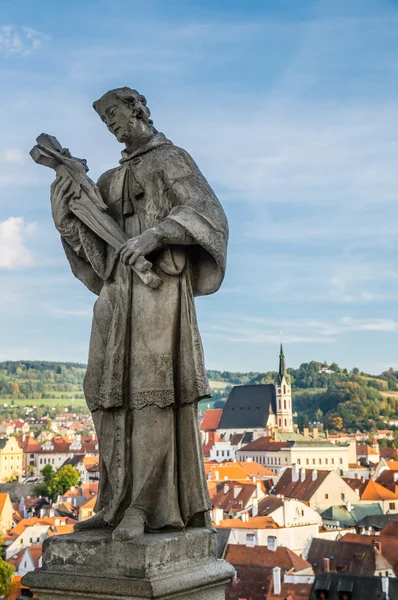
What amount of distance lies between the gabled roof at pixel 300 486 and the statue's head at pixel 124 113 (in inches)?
2578

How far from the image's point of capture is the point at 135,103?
4.64 m

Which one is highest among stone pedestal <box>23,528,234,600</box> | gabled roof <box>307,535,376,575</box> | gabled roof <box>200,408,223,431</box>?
gabled roof <box>200,408,223,431</box>

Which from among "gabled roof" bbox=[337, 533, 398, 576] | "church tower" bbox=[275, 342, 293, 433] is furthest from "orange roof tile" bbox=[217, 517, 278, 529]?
"church tower" bbox=[275, 342, 293, 433]

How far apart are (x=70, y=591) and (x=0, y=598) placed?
1332 inches

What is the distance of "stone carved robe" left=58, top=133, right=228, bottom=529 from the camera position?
14.3 ft

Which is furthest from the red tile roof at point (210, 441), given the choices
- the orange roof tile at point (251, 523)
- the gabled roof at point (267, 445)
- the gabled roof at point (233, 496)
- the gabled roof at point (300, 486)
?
the orange roof tile at point (251, 523)

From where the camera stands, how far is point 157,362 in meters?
4.38

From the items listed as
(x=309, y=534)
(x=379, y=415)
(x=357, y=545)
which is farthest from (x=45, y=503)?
(x=379, y=415)

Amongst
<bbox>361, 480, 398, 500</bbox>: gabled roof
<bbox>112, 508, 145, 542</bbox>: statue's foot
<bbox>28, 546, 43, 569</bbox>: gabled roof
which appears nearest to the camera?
<bbox>112, 508, 145, 542</bbox>: statue's foot

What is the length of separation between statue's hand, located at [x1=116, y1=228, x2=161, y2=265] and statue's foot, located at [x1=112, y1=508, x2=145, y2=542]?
1.09m

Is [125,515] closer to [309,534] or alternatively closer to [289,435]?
[309,534]

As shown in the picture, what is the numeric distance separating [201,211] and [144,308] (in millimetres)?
515

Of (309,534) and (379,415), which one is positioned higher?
(379,415)

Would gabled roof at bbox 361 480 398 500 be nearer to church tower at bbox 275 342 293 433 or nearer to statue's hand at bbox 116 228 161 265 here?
church tower at bbox 275 342 293 433
